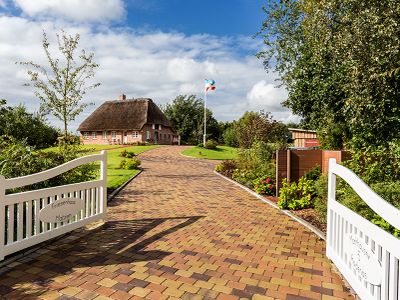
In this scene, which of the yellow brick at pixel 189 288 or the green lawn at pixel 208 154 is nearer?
the yellow brick at pixel 189 288

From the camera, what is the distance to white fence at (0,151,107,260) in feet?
12.8

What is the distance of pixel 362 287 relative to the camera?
122 inches

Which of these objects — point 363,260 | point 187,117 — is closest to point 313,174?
point 363,260

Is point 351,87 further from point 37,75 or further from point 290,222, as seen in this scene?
point 37,75

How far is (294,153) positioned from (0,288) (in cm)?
773

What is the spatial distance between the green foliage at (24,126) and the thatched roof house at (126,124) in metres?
14.1

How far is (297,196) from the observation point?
26.7 feet

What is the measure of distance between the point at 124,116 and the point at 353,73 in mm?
44596

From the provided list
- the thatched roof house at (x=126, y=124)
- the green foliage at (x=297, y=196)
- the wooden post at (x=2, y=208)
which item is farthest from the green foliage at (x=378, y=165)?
the thatched roof house at (x=126, y=124)

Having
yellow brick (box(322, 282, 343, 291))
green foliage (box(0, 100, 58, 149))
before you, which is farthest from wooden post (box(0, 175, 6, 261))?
green foliage (box(0, 100, 58, 149))

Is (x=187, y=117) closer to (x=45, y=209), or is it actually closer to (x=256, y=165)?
(x=256, y=165)

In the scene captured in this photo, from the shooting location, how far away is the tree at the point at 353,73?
753 centimetres

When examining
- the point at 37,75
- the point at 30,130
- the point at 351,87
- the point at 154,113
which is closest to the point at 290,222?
the point at 351,87

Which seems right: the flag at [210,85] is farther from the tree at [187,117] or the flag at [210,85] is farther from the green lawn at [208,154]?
the tree at [187,117]
